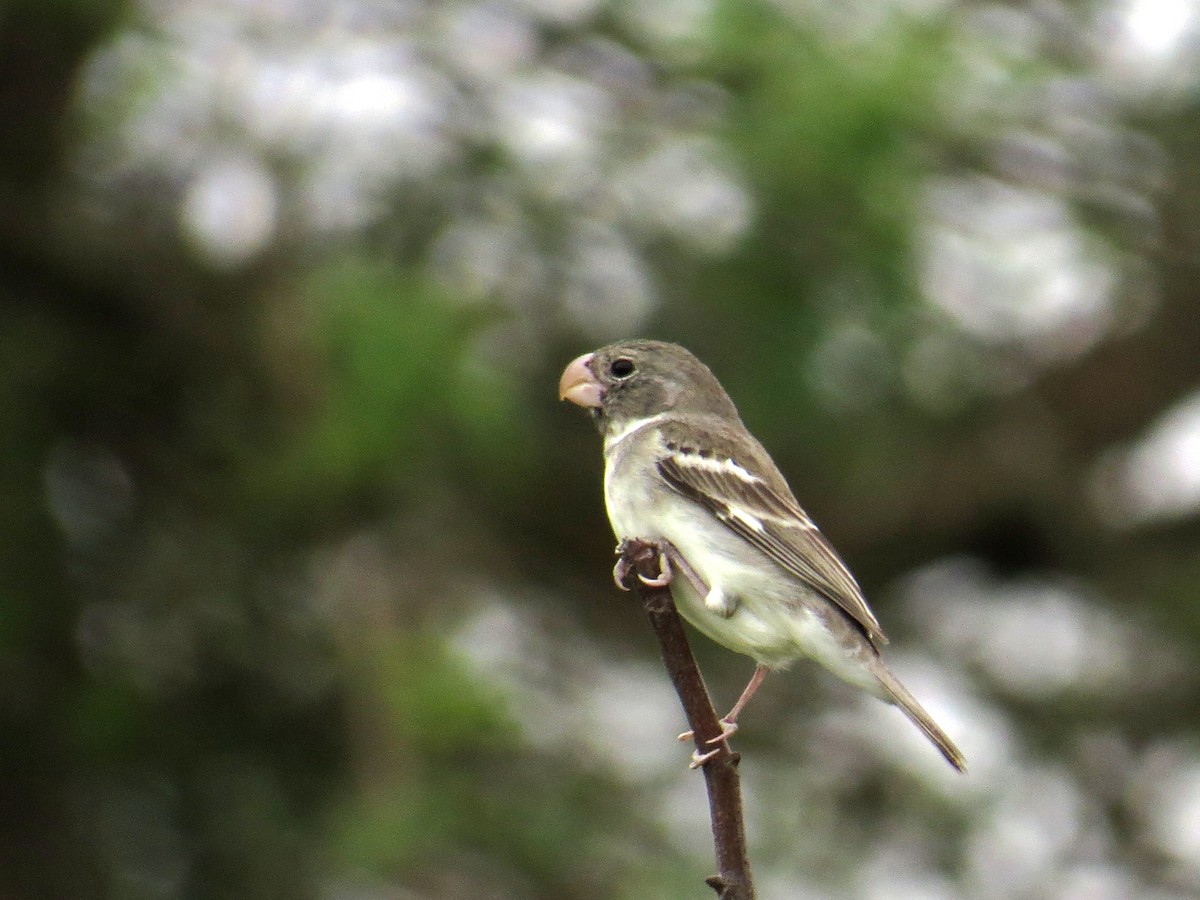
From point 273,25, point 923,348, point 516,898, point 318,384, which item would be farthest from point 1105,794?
point 273,25

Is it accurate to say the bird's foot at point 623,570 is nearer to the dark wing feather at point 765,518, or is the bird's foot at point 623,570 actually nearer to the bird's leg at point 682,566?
the bird's leg at point 682,566

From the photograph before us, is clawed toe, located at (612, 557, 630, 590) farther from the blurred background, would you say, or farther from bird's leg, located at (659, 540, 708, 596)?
the blurred background

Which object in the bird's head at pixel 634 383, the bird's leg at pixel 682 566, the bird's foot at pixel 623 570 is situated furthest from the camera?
the bird's head at pixel 634 383

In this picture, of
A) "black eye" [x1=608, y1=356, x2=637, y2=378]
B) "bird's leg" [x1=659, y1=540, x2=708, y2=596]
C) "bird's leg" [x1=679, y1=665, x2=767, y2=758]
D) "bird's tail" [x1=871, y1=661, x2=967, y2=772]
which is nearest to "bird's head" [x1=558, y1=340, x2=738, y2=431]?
"black eye" [x1=608, y1=356, x2=637, y2=378]

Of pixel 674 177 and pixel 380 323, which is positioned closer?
pixel 380 323

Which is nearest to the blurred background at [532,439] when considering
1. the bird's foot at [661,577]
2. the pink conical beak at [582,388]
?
the pink conical beak at [582,388]

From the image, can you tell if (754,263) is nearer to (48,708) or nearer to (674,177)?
(674,177)
